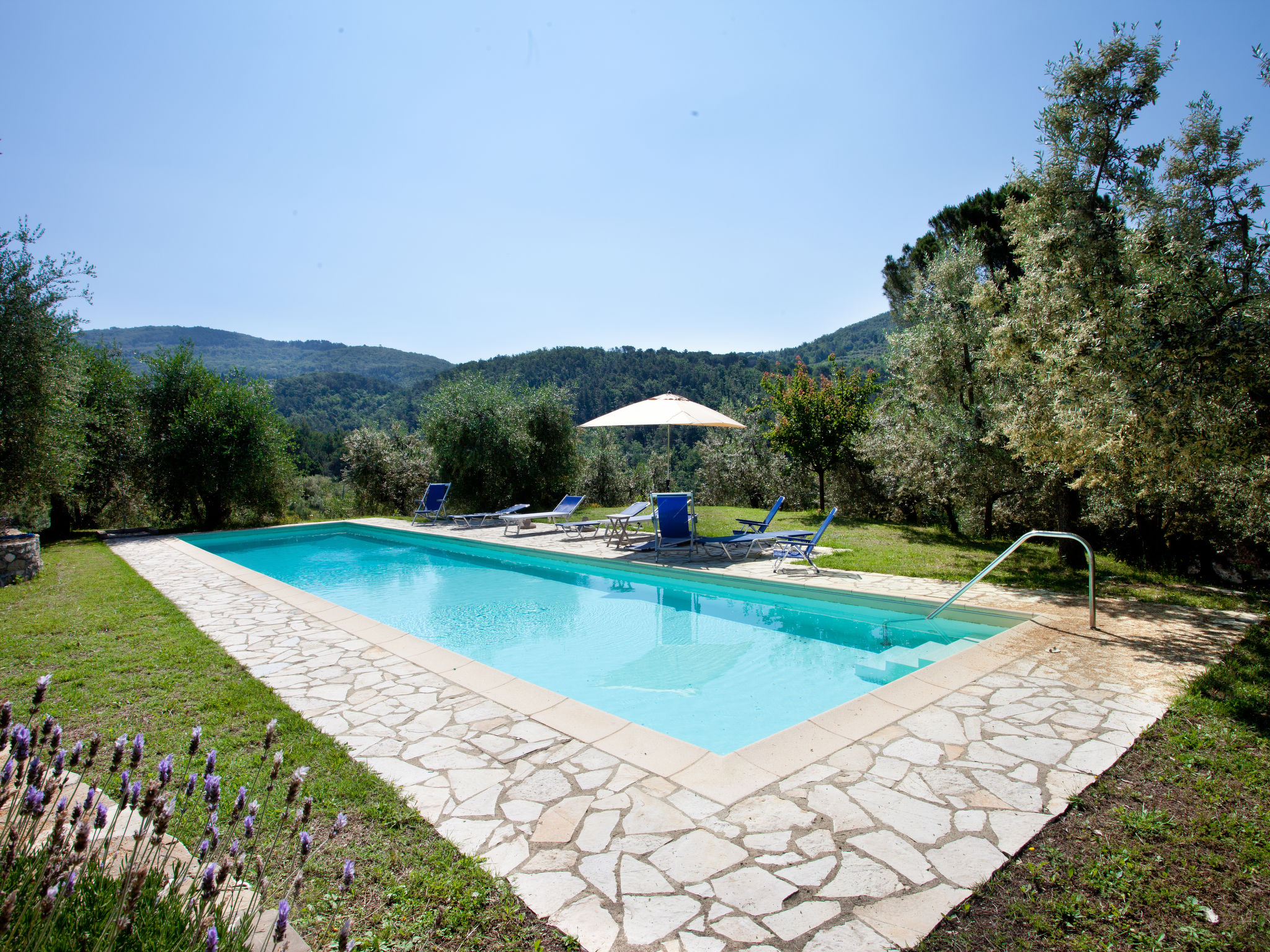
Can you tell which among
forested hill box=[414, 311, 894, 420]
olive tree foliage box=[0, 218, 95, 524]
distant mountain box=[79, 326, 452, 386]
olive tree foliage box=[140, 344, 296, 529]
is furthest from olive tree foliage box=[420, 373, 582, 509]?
distant mountain box=[79, 326, 452, 386]

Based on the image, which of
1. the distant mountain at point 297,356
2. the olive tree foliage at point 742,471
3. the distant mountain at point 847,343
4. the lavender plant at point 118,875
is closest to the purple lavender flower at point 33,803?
the lavender plant at point 118,875

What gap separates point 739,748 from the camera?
12.5ft

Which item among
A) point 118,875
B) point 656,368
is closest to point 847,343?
point 656,368

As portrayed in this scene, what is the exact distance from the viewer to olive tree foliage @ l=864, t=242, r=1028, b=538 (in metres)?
9.15

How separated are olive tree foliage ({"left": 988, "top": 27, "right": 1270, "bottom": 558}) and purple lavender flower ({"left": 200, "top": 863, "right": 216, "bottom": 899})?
6.34 m

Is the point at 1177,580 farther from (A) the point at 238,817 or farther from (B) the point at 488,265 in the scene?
(B) the point at 488,265

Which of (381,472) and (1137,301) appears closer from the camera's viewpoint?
(1137,301)

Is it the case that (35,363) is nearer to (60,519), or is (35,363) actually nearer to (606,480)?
(60,519)

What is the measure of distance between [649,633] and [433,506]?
9.78 metres

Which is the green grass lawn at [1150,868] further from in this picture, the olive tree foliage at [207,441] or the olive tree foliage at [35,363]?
the olive tree foliage at [207,441]

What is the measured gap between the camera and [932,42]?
9.22 m

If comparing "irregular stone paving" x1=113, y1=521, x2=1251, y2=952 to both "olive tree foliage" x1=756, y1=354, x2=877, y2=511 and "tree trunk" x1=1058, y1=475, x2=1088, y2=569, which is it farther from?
"olive tree foliage" x1=756, y1=354, x2=877, y2=511

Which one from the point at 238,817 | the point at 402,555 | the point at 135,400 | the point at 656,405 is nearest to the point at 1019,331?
the point at 656,405

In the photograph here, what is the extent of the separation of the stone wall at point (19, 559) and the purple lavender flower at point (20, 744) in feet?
29.1
